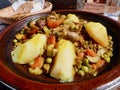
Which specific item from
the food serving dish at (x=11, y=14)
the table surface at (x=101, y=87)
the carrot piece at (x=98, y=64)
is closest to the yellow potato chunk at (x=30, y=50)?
the table surface at (x=101, y=87)

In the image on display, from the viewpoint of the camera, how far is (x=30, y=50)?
1004 millimetres

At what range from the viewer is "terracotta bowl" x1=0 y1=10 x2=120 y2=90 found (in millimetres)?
818

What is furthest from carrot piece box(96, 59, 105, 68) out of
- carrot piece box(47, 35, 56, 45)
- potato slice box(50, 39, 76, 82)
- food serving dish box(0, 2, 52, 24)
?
food serving dish box(0, 2, 52, 24)

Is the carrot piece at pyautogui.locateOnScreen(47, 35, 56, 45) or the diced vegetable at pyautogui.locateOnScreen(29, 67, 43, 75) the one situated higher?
the carrot piece at pyautogui.locateOnScreen(47, 35, 56, 45)

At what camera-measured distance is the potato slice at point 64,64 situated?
3.01 ft

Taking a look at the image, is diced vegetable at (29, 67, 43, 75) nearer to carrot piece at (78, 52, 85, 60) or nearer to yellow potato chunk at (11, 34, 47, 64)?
yellow potato chunk at (11, 34, 47, 64)

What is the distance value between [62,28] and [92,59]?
0.71 ft

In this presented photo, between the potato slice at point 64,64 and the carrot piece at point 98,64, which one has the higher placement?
the potato slice at point 64,64

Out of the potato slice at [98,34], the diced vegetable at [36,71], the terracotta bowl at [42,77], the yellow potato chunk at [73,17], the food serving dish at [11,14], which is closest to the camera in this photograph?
the terracotta bowl at [42,77]

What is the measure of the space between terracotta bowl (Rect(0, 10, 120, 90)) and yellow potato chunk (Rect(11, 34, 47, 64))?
0.04 meters

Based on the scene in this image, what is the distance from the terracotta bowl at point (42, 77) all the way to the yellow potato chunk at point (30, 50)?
0.04 meters

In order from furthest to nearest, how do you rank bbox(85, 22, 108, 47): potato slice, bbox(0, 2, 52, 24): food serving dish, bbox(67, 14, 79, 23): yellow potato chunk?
bbox(0, 2, 52, 24): food serving dish, bbox(67, 14, 79, 23): yellow potato chunk, bbox(85, 22, 108, 47): potato slice

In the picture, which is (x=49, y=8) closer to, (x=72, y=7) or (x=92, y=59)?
(x=72, y=7)

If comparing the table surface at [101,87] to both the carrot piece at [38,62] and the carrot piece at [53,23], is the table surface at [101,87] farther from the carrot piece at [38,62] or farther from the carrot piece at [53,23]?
the carrot piece at [53,23]
